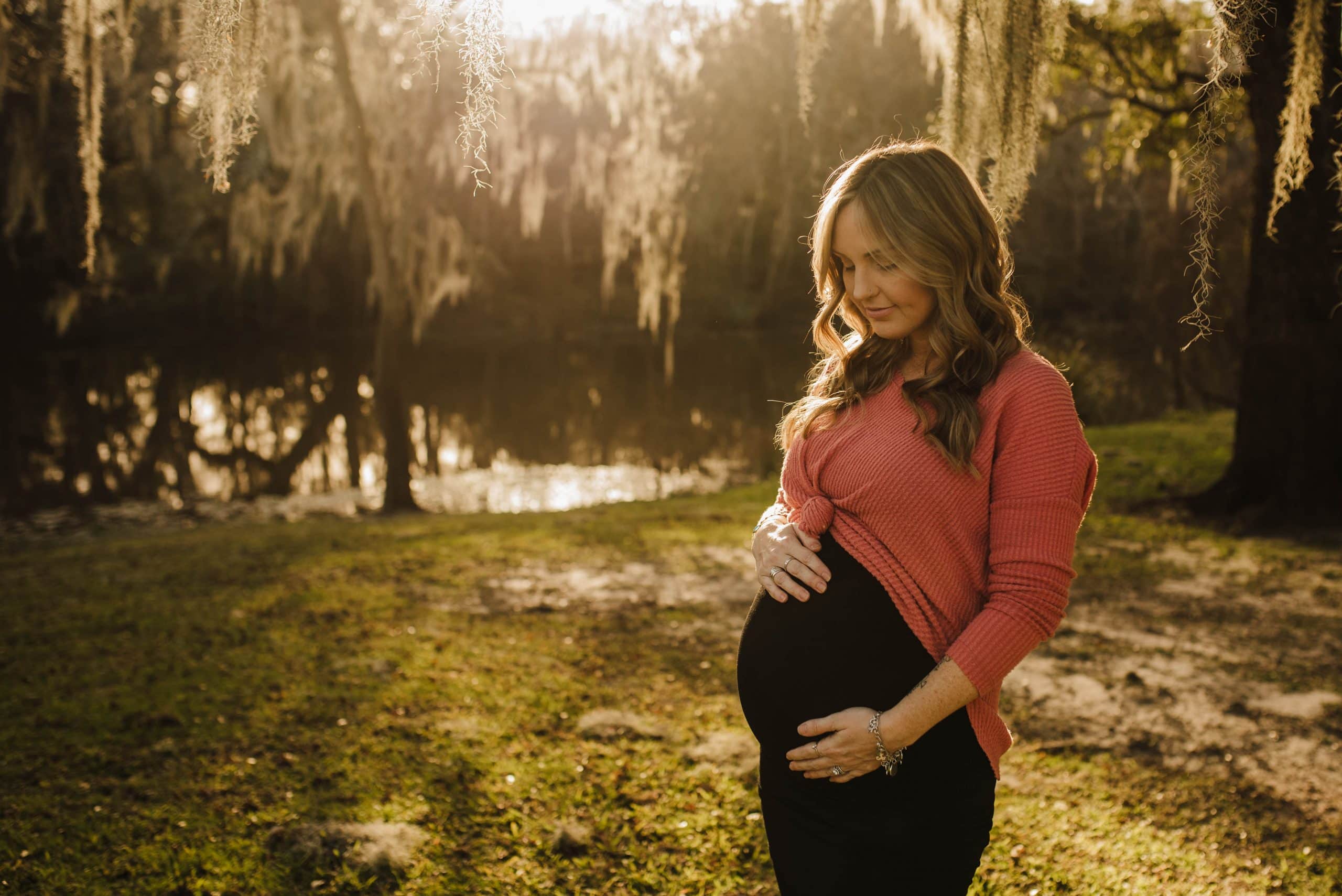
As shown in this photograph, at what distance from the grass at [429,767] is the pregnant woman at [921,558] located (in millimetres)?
1128

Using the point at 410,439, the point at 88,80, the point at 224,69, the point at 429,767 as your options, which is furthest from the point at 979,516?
the point at 410,439

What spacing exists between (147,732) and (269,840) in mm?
950

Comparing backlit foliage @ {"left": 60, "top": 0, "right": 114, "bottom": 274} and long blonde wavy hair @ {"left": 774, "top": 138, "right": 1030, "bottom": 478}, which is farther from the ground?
backlit foliage @ {"left": 60, "top": 0, "right": 114, "bottom": 274}

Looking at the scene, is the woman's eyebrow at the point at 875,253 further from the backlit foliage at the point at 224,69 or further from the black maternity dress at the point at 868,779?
the backlit foliage at the point at 224,69

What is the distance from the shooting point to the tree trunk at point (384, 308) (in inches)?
314

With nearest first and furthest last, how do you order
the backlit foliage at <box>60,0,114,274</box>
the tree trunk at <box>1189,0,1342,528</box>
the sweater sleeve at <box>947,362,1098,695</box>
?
1. the sweater sleeve at <box>947,362,1098,695</box>
2. the backlit foliage at <box>60,0,114,274</box>
3. the tree trunk at <box>1189,0,1342,528</box>

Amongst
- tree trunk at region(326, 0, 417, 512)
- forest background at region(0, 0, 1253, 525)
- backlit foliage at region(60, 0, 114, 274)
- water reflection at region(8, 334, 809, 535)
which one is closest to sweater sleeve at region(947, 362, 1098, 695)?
forest background at region(0, 0, 1253, 525)

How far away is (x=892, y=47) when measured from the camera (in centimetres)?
1911

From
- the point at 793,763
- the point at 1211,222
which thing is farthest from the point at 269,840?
the point at 1211,222

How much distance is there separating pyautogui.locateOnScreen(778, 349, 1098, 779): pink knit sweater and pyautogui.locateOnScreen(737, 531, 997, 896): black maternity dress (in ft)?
0.12

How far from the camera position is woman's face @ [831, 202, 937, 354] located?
5.10 ft

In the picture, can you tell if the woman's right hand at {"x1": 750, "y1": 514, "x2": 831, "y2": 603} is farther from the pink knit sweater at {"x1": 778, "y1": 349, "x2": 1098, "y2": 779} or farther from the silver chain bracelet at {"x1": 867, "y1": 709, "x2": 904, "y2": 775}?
the silver chain bracelet at {"x1": 867, "y1": 709, "x2": 904, "y2": 775}

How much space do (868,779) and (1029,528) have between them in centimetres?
50

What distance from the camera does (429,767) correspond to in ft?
10.1
